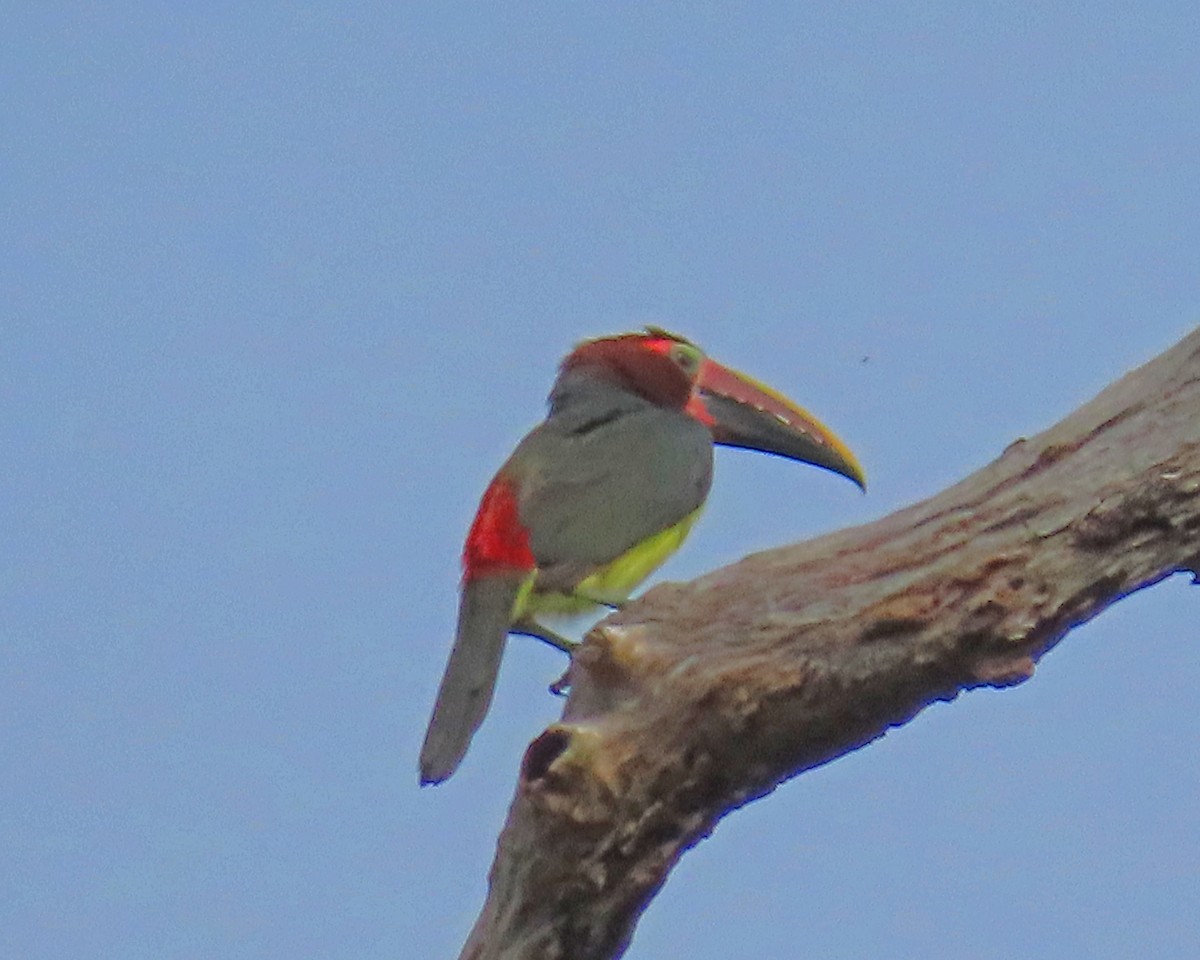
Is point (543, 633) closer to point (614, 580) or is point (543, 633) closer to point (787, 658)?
point (614, 580)

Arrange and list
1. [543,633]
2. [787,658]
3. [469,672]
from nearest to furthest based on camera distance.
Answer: [787,658], [469,672], [543,633]

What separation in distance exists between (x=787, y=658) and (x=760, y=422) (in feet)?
11.8

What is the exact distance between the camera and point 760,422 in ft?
23.4

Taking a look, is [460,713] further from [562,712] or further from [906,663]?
[906,663]

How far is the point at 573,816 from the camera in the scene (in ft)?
11.1

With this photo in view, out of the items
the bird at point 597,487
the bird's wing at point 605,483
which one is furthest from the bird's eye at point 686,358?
the bird's wing at point 605,483

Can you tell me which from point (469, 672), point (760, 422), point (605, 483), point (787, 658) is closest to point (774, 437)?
point (760, 422)

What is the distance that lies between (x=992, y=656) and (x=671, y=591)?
0.61 meters

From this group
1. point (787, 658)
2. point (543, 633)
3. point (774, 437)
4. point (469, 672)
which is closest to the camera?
point (787, 658)

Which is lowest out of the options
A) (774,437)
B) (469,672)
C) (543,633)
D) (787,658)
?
(787,658)

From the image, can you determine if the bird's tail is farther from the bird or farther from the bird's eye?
the bird's eye

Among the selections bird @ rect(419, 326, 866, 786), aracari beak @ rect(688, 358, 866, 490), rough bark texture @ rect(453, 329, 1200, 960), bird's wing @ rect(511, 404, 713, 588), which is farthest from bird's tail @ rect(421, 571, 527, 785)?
aracari beak @ rect(688, 358, 866, 490)

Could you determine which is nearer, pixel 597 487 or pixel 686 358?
pixel 597 487

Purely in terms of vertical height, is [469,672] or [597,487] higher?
[597,487]
